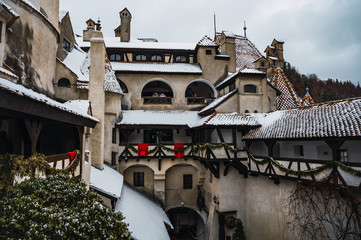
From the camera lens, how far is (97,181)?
12422 millimetres

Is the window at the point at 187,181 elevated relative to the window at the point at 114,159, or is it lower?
lower

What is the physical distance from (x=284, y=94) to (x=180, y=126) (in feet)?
37.4

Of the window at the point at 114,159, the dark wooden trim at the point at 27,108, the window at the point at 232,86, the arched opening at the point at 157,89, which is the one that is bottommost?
the window at the point at 114,159

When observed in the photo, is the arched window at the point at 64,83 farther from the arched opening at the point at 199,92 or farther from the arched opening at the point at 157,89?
the arched opening at the point at 199,92

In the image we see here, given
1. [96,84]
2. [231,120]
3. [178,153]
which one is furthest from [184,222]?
[96,84]

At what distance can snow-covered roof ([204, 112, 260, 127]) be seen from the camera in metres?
16.5

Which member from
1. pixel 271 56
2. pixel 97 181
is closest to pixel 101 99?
pixel 97 181

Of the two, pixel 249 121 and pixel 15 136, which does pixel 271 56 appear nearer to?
pixel 249 121

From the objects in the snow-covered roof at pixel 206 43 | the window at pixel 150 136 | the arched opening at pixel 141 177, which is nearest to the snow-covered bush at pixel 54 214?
the arched opening at pixel 141 177

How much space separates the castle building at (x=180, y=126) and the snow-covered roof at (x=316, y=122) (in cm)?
7

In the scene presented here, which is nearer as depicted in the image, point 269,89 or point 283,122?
point 283,122

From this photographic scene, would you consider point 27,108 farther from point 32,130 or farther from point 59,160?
point 59,160

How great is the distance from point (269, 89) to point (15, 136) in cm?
1975

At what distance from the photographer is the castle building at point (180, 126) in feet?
36.5
